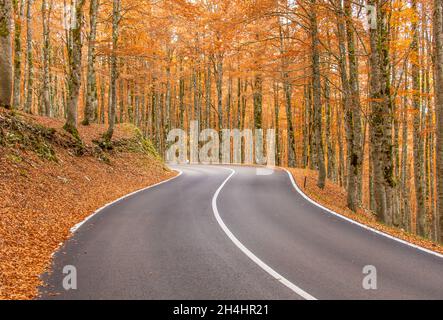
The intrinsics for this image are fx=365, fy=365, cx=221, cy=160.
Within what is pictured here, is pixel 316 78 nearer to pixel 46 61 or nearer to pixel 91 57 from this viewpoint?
pixel 91 57

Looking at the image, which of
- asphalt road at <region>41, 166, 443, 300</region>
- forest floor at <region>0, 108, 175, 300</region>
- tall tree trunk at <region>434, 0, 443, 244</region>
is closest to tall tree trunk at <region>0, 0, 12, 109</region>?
forest floor at <region>0, 108, 175, 300</region>

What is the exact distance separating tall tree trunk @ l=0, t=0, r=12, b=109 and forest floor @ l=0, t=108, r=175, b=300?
4.23 ft

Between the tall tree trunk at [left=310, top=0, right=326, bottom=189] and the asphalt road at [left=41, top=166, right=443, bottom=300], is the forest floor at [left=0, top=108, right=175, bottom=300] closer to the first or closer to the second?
the asphalt road at [left=41, top=166, right=443, bottom=300]

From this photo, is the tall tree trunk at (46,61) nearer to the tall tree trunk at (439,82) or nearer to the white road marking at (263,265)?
the white road marking at (263,265)

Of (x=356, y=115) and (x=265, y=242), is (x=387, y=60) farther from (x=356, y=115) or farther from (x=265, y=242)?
(x=265, y=242)

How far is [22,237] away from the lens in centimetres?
871

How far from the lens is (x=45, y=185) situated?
12.9 m

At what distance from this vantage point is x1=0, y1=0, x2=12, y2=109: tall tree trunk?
15070 mm

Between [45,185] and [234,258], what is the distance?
8.34 m

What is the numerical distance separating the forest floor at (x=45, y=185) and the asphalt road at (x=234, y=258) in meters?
0.59

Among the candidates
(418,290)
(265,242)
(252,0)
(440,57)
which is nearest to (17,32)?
(252,0)

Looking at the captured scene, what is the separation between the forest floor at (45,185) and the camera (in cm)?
751

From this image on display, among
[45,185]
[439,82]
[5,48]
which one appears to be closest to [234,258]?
[45,185]
